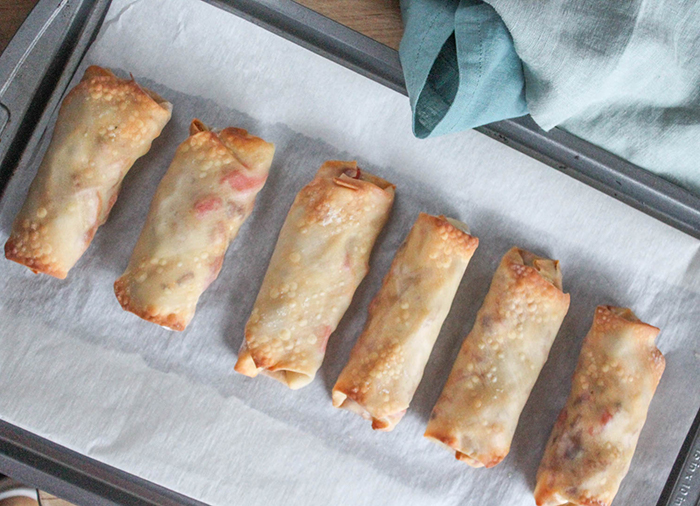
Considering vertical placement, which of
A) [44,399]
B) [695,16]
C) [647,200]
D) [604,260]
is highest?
[695,16]

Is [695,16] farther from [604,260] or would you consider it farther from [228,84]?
[228,84]

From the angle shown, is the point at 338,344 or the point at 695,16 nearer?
the point at 695,16

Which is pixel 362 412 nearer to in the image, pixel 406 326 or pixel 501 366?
pixel 406 326

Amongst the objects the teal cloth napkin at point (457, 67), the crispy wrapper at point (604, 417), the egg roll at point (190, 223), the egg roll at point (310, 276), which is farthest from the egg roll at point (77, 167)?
the crispy wrapper at point (604, 417)

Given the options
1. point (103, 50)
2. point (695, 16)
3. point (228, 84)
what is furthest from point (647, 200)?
point (103, 50)

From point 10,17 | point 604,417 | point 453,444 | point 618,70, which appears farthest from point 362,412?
point 10,17

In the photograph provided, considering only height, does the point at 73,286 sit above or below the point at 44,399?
above
